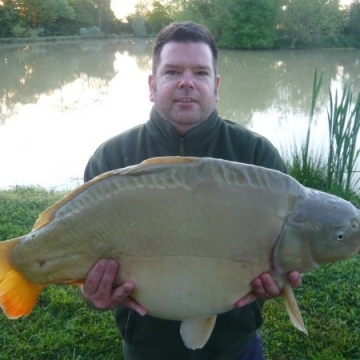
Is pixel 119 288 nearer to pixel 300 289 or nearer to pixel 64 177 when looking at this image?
pixel 300 289

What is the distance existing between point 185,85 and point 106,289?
90 cm

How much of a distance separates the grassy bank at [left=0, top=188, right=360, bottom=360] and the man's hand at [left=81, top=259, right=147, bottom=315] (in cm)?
118


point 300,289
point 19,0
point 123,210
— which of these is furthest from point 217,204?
point 19,0

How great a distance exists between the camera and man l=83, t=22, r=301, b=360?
6.20ft

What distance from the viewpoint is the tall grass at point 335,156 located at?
15.1 feet

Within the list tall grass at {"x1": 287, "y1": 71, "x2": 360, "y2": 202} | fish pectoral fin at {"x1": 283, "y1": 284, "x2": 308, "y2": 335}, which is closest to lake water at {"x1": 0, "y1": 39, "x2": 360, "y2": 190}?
tall grass at {"x1": 287, "y1": 71, "x2": 360, "y2": 202}

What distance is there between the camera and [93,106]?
492 inches

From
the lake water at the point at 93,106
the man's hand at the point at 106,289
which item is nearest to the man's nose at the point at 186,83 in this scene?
the man's hand at the point at 106,289

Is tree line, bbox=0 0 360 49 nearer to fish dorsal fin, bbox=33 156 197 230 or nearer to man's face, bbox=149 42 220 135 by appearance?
man's face, bbox=149 42 220 135

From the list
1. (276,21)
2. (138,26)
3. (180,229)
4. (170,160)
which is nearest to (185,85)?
(170,160)

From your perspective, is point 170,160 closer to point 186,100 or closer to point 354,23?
point 186,100

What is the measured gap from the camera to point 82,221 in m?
1.44

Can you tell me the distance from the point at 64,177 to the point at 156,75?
528 cm

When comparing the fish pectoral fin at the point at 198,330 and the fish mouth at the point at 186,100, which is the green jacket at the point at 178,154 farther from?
the fish pectoral fin at the point at 198,330
